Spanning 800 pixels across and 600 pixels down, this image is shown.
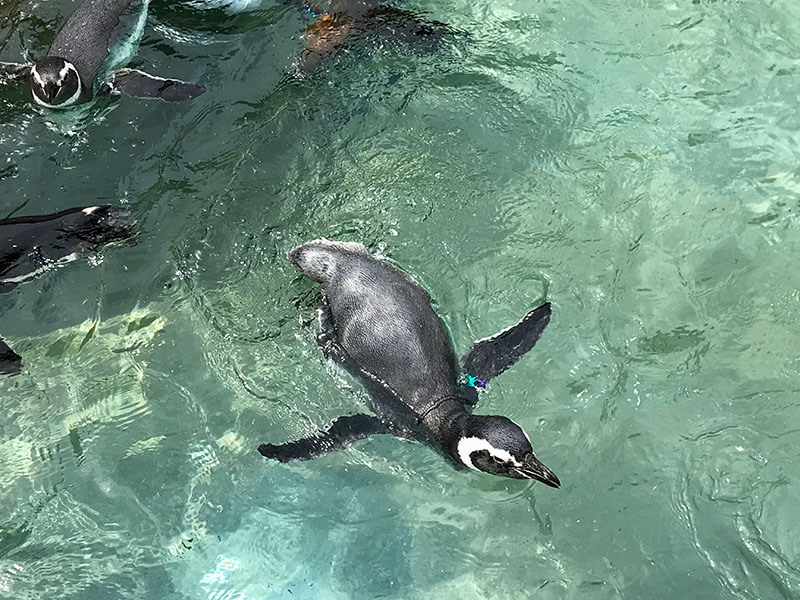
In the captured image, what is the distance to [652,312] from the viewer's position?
14.4 ft

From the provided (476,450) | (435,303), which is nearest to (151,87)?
(435,303)

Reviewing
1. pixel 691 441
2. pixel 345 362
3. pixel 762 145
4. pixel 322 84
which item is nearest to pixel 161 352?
pixel 345 362

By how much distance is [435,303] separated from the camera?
4270mm

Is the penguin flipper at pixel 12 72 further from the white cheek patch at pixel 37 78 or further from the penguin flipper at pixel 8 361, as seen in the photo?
the penguin flipper at pixel 8 361

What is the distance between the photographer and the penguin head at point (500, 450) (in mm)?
3184

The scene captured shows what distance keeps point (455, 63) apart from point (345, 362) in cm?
223

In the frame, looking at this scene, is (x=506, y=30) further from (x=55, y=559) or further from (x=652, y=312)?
(x=55, y=559)

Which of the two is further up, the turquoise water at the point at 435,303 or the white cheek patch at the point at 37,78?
the white cheek patch at the point at 37,78

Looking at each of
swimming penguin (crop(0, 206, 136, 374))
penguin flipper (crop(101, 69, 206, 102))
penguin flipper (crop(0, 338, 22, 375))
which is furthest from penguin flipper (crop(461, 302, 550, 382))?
penguin flipper (crop(101, 69, 206, 102))

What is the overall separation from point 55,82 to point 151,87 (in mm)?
531

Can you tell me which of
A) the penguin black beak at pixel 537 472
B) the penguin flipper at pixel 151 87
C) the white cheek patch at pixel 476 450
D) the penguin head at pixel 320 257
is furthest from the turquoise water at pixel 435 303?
the penguin black beak at pixel 537 472

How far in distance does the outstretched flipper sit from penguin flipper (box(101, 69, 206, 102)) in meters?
2.26

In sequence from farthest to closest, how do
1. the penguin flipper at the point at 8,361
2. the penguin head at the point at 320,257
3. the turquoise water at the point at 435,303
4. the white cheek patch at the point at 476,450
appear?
the penguin flipper at the point at 8,361 < the penguin head at the point at 320,257 < the turquoise water at the point at 435,303 < the white cheek patch at the point at 476,450

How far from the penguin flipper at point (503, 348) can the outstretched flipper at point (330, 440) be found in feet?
1.71
